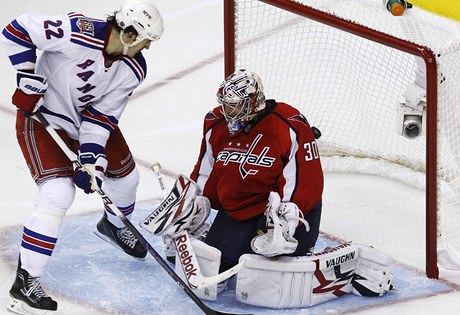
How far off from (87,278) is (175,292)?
318 millimetres

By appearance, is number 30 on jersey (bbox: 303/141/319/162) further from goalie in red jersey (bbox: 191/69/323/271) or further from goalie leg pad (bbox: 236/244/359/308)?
goalie leg pad (bbox: 236/244/359/308)

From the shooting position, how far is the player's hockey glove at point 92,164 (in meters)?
4.04

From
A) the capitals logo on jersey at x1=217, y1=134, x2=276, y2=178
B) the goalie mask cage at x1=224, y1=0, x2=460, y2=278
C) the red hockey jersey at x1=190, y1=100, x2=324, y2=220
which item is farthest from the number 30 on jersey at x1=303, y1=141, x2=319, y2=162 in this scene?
the goalie mask cage at x1=224, y1=0, x2=460, y2=278

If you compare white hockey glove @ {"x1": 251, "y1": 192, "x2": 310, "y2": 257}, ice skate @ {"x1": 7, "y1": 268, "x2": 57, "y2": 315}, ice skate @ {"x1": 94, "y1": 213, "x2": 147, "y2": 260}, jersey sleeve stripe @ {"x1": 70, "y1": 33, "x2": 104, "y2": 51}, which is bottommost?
ice skate @ {"x1": 7, "y1": 268, "x2": 57, "y2": 315}

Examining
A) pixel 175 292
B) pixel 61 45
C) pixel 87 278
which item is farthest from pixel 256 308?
pixel 61 45

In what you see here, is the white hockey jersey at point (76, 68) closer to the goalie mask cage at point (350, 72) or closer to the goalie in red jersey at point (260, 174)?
the goalie in red jersey at point (260, 174)

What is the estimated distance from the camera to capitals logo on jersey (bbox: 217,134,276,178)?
4.09 m

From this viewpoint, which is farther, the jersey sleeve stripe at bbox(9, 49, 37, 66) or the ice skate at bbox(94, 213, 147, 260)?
the ice skate at bbox(94, 213, 147, 260)

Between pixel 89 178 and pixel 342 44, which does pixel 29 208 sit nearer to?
pixel 89 178

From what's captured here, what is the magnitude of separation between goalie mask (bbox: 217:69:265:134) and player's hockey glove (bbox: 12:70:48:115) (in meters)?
0.56

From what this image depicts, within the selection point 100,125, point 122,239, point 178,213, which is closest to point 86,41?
point 100,125

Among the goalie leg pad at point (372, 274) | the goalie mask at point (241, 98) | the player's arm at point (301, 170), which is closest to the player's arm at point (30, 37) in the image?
the goalie mask at point (241, 98)

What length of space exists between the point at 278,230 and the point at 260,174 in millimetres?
250

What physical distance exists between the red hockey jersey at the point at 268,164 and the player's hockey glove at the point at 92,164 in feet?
1.25
